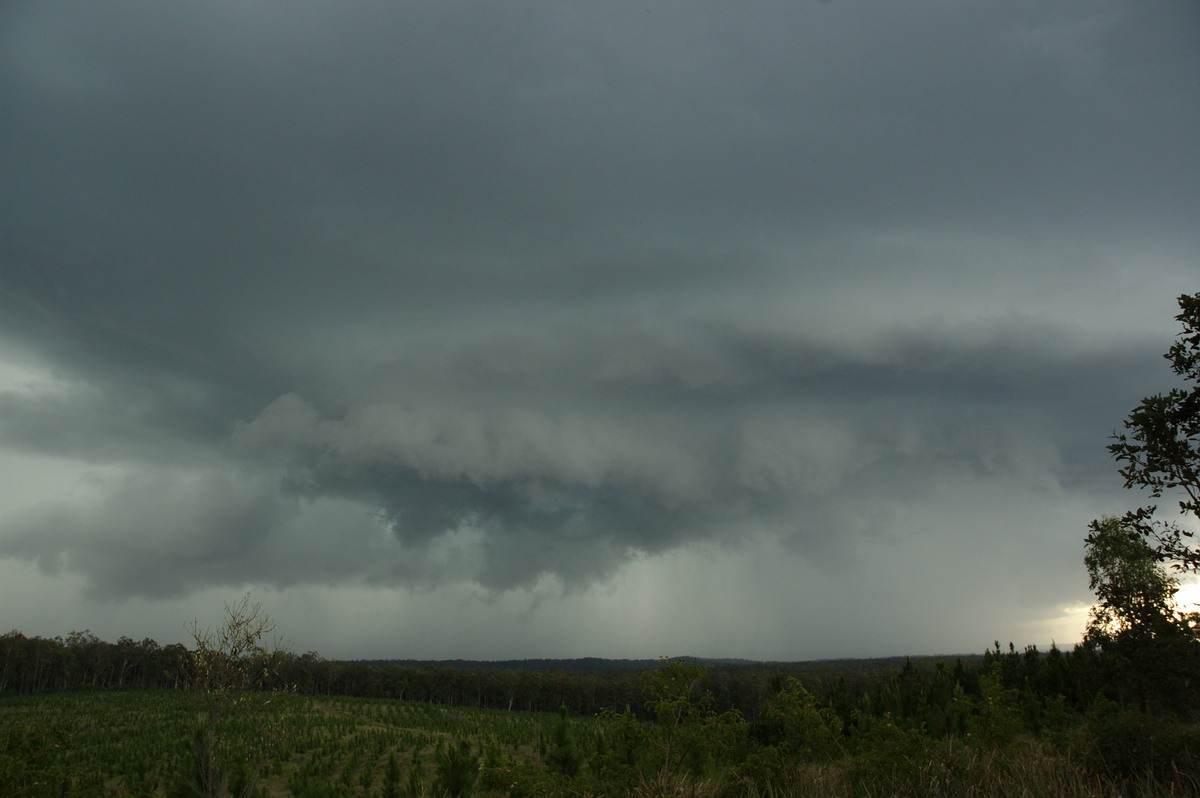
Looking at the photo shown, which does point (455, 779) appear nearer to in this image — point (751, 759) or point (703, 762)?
point (703, 762)

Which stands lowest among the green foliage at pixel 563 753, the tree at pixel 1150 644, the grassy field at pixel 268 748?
the grassy field at pixel 268 748

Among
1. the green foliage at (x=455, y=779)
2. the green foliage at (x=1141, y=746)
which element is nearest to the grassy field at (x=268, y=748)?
the green foliage at (x=455, y=779)

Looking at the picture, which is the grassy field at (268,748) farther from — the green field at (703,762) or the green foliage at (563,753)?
the green foliage at (563,753)

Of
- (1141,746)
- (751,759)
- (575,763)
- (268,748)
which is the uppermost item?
(1141,746)

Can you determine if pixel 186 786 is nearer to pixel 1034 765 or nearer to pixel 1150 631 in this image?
pixel 1034 765

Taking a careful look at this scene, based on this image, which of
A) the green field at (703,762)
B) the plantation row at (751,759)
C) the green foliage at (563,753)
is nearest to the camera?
the green field at (703,762)

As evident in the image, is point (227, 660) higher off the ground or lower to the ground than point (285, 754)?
higher

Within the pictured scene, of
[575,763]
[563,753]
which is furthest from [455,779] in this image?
[575,763]

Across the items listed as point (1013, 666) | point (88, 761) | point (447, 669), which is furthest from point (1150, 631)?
point (447, 669)

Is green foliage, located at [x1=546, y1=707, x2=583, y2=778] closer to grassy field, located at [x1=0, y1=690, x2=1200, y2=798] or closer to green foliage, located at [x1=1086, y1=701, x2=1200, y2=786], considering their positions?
grassy field, located at [x1=0, y1=690, x2=1200, y2=798]

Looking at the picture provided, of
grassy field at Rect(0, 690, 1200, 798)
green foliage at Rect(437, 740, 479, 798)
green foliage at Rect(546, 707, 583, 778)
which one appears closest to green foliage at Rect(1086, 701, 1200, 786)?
grassy field at Rect(0, 690, 1200, 798)

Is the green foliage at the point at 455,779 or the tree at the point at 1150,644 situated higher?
the tree at the point at 1150,644

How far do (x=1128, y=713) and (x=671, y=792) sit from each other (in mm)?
11245

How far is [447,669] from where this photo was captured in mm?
150125
